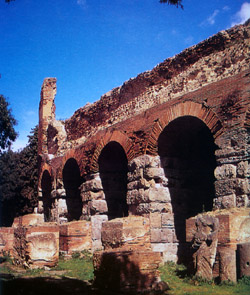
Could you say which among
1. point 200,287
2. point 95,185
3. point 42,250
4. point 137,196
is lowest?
point 200,287

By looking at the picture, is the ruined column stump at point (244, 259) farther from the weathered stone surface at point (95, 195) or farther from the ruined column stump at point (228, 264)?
the weathered stone surface at point (95, 195)

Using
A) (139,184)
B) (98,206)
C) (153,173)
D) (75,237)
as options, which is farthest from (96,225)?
(153,173)

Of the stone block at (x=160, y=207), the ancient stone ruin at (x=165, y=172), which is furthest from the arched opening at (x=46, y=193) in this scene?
the stone block at (x=160, y=207)

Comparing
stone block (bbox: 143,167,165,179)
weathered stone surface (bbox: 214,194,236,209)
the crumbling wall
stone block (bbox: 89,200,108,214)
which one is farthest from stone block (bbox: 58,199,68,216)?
weathered stone surface (bbox: 214,194,236,209)

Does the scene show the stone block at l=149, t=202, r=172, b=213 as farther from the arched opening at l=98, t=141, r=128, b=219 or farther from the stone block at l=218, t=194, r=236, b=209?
the arched opening at l=98, t=141, r=128, b=219

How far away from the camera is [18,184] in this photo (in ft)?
60.4

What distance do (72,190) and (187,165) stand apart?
5641 mm

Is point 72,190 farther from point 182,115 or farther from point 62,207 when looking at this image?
point 182,115

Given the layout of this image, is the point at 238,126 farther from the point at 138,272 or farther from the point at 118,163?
the point at 118,163

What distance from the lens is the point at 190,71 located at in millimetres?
9258

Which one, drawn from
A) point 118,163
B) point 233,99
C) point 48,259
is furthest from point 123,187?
point 233,99

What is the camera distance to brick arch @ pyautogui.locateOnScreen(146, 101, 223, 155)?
7812 mm

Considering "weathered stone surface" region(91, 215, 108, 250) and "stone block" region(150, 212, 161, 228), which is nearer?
"stone block" region(150, 212, 161, 228)

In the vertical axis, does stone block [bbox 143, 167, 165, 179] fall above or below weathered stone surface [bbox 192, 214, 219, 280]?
above
